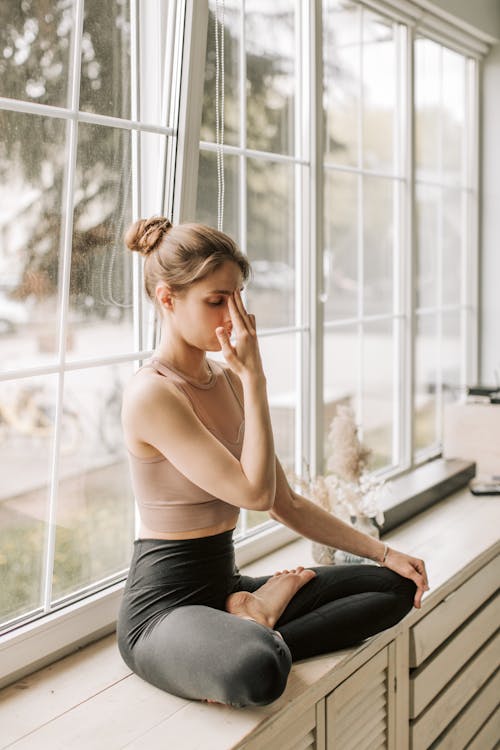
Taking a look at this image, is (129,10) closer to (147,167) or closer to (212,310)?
(147,167)

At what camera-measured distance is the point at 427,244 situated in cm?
418

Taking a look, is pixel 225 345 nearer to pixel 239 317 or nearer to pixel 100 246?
pixel 239 317

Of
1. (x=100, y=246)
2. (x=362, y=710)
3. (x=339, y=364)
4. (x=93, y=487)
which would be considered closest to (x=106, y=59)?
(x=100, y=246)

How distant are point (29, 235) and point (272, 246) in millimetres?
1286

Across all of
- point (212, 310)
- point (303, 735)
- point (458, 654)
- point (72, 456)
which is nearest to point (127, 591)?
point (72, 456)

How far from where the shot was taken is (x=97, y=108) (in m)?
2.08

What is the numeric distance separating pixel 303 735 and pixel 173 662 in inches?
15.0

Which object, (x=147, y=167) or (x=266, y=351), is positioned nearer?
(x=147, y=167)

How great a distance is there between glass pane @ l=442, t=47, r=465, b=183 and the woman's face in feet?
8.79

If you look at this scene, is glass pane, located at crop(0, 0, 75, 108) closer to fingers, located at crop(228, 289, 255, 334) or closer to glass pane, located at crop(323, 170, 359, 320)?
fingers, located at crop(228, 289, 255, 334)

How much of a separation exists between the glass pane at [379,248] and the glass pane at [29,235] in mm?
2009

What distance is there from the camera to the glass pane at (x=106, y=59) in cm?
204

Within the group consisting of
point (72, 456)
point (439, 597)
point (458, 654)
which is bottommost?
point (458, 654)

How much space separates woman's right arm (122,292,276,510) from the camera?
1.84 meters
